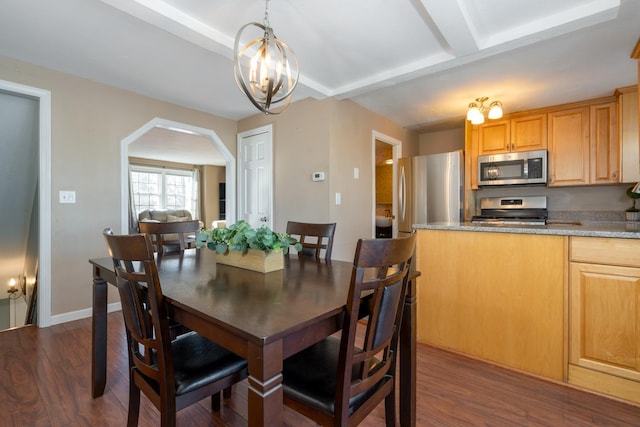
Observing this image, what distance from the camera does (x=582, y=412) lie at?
5.00ft

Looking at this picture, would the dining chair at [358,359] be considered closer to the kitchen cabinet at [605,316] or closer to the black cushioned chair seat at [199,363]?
the black cushioned chair seat at [199,363]

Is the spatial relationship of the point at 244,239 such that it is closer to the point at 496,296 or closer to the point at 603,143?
the point at 496,296

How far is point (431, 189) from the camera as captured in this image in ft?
12.3

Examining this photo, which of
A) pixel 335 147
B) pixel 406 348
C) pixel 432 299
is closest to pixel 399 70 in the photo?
pixel 335 147

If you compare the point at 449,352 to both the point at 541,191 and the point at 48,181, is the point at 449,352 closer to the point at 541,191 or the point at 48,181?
the point at 541,191

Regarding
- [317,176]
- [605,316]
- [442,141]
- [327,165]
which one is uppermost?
[442,141]

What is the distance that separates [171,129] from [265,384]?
3708mm

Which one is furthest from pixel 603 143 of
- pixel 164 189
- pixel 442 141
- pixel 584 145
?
pixel 164 189

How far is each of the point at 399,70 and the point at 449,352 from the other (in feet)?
7.54

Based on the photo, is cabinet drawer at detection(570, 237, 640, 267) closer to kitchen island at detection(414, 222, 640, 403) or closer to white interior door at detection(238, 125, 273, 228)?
kitchen island at detection(414, 222, 640, 403)

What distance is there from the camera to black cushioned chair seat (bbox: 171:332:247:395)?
41.9 inches

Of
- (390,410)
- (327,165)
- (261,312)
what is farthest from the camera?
(327,165)

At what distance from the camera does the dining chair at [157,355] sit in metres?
1.00

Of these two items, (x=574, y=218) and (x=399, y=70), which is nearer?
(x=399, y=70)
